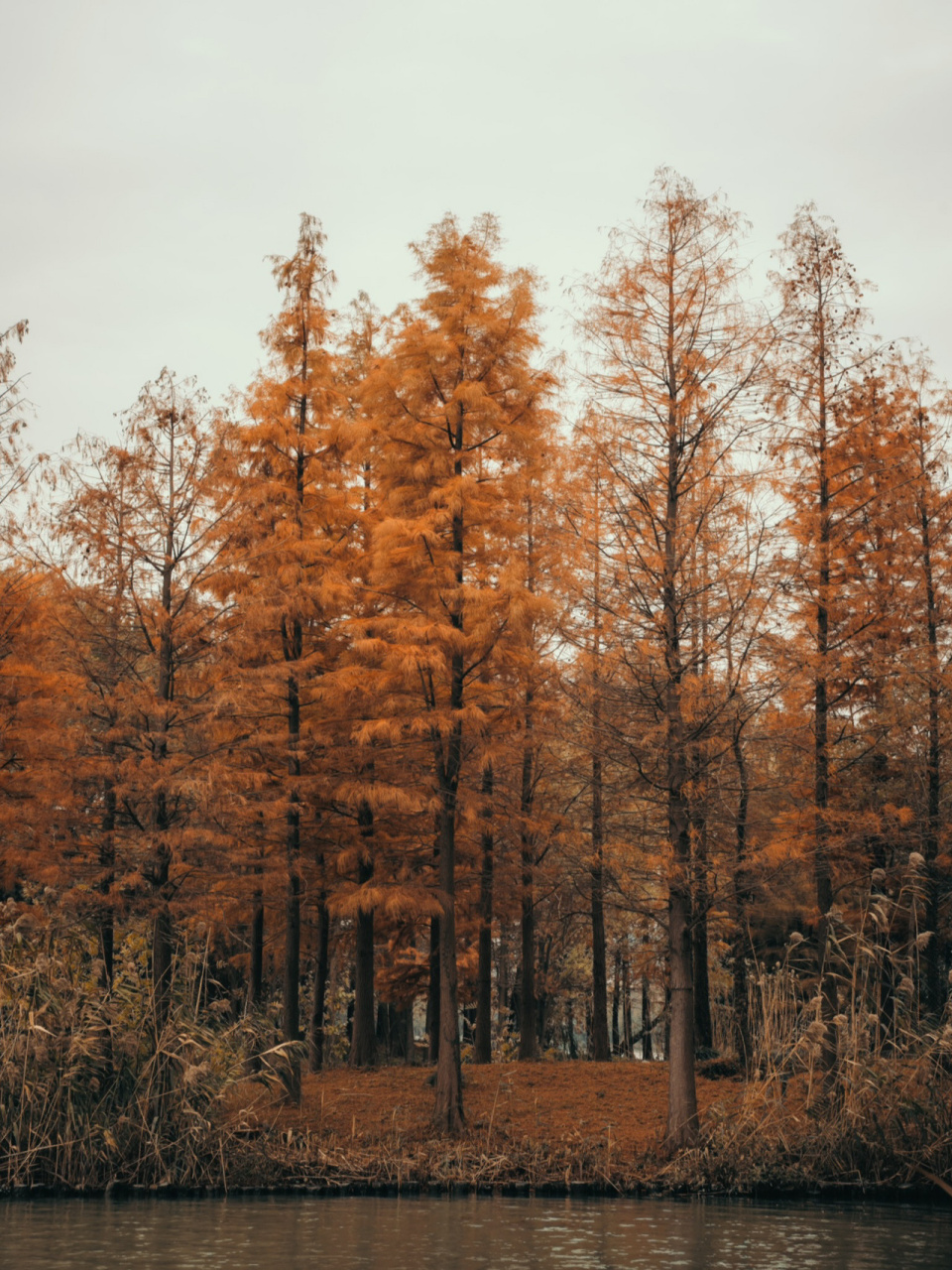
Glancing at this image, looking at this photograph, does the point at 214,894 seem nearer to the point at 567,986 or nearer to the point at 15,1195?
the point at 15,1195

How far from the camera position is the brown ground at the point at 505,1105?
15.8 metres

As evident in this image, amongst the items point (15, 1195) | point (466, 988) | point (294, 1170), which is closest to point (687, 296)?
point (294, 1170)

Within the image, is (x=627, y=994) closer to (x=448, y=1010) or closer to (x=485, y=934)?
(x=485, y=934)

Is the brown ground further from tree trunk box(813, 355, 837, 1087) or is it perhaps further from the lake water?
tree trunk box(813, 355, 837, 1087)

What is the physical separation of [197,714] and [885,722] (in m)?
9.99

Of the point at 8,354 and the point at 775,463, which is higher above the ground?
the point at 8,354

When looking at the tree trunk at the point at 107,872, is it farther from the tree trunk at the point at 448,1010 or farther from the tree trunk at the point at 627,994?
the tree trunk at the point at 627,994

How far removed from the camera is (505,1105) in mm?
17812

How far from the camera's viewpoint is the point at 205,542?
57.4 ft

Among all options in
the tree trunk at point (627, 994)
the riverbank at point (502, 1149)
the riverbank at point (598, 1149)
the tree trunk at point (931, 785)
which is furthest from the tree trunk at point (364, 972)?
the tree trunk at point (627, 994)

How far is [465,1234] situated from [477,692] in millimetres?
8563

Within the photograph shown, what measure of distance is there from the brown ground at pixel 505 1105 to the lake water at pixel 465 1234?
1.72 metres

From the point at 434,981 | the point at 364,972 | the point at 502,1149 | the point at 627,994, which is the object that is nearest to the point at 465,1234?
the point at 502,1149

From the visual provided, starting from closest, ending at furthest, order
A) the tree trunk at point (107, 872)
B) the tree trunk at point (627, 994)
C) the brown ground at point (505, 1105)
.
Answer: the brown ground at point (505, 1105) → the tree trunk at point (107, 872) → the tree trunk at point (627, 994)
